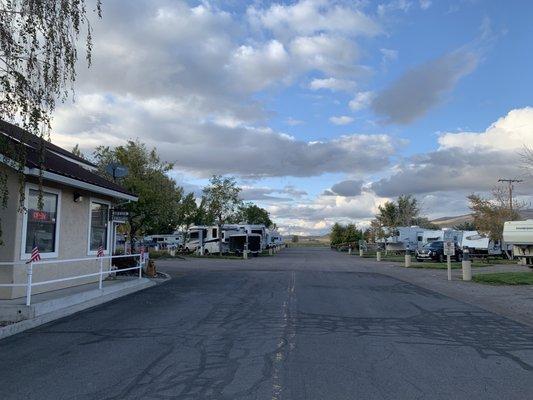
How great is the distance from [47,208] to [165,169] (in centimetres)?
1664

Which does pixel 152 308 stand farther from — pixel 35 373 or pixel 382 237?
pixel 382 237

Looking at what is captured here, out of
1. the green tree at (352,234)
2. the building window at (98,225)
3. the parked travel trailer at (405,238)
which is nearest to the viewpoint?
the building window at (98,225)

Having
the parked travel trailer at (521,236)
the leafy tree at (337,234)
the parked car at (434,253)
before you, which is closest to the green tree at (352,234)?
the leafy tree at (337,234)

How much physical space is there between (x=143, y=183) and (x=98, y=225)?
8107mm

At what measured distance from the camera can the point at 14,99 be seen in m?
8.02

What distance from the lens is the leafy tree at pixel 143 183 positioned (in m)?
25.1

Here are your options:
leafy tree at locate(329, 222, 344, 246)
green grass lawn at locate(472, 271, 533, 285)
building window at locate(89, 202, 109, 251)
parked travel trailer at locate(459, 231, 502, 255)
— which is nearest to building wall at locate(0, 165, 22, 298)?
building window at locate(89, 202, 109, 251)

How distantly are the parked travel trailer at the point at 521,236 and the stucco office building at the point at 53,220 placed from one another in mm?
21627

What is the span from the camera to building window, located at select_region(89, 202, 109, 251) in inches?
663

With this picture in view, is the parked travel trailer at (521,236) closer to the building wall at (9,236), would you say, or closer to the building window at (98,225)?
the building window at (98,225)

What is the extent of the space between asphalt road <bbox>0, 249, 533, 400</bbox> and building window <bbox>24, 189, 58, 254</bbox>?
2.37 meters

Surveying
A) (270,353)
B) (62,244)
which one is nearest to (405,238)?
(62,244)

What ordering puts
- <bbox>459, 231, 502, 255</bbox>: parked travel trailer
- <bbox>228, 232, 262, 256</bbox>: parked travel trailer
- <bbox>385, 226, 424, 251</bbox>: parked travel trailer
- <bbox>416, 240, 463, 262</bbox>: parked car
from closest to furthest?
1. <bbox>416, 240, 463, 262</bbox>: parked car
2. <bbox>459, 231, 502, 255</bbox>: parked travel trailer
3. <bbox>228, 232, 262, 256</bbox>: parked travel trailer
4. <bbox>385, 226, 424, 251</bbox>: parked travel trailer

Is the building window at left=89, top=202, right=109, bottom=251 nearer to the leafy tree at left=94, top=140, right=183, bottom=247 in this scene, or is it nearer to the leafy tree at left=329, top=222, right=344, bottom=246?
the leafy tree at left=94, top=140, right=183, bottom=247
